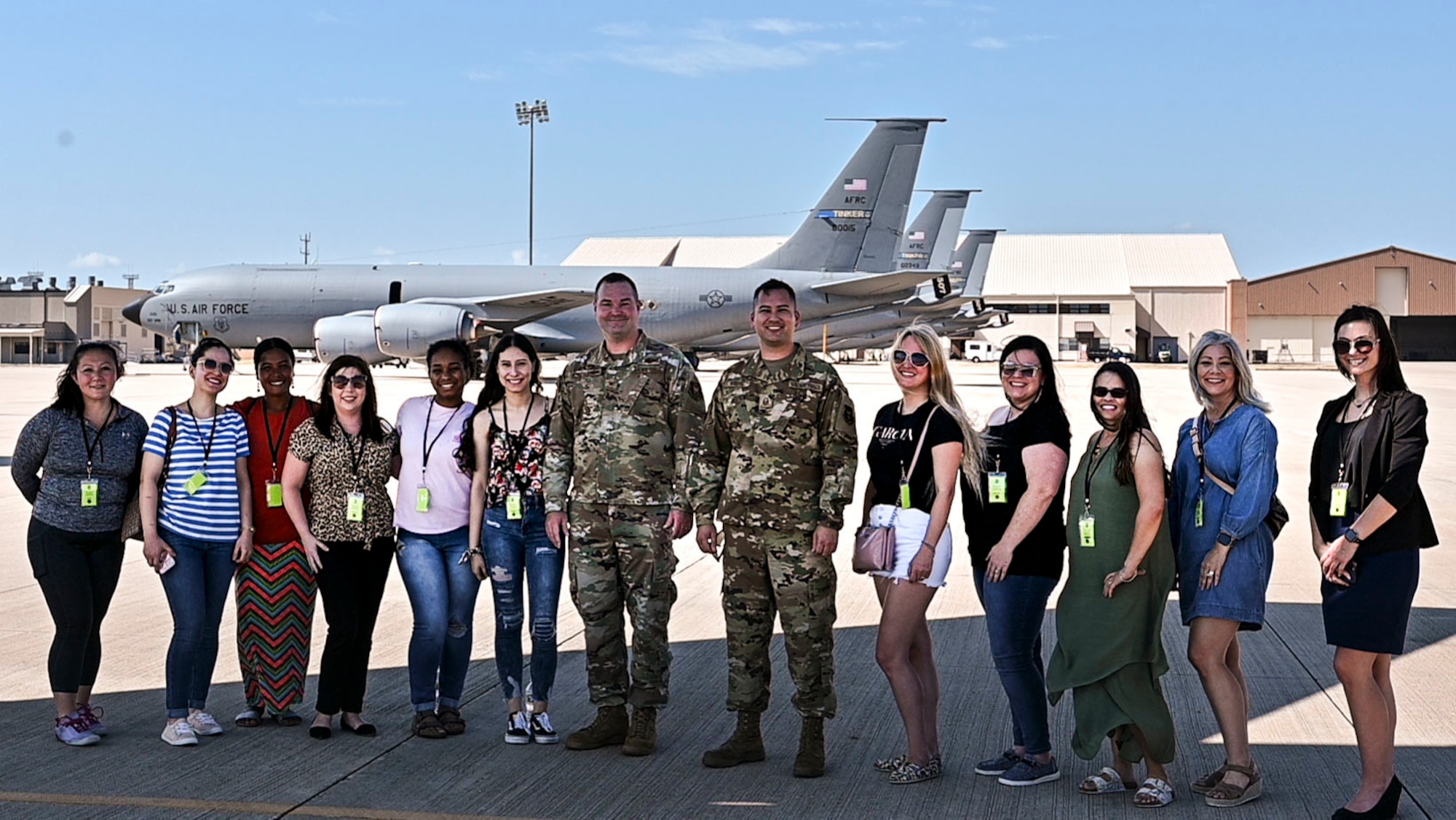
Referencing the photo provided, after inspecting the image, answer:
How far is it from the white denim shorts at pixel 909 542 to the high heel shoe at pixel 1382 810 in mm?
1585

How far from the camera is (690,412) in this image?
5742 millimetres

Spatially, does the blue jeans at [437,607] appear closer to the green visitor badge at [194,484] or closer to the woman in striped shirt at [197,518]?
the woman in striped shirt at [197,518]

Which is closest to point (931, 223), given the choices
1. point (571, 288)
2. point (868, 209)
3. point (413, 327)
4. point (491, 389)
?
point (868, 209)

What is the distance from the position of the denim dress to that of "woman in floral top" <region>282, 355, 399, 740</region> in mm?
3387

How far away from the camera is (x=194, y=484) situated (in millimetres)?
5801

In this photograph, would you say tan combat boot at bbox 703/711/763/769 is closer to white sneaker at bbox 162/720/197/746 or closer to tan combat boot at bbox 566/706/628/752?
tan combat boot at bbox 566/706/628/752

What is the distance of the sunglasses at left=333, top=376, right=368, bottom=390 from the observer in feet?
19.5

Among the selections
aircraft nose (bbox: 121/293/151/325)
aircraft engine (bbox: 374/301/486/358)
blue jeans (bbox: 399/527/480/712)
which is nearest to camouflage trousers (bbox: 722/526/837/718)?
blue jeans (bbox: 399/527/480/712)

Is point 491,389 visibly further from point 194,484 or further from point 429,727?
point 429,727

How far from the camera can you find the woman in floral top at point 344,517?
19.2 ft

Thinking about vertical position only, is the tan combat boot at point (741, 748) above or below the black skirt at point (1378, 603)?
below

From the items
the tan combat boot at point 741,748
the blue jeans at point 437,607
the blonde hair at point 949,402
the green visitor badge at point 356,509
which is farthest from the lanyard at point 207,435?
the blonde hair at point 949,402

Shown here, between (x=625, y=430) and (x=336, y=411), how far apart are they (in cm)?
135

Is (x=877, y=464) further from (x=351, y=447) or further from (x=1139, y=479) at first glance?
(x=351, y=447)
